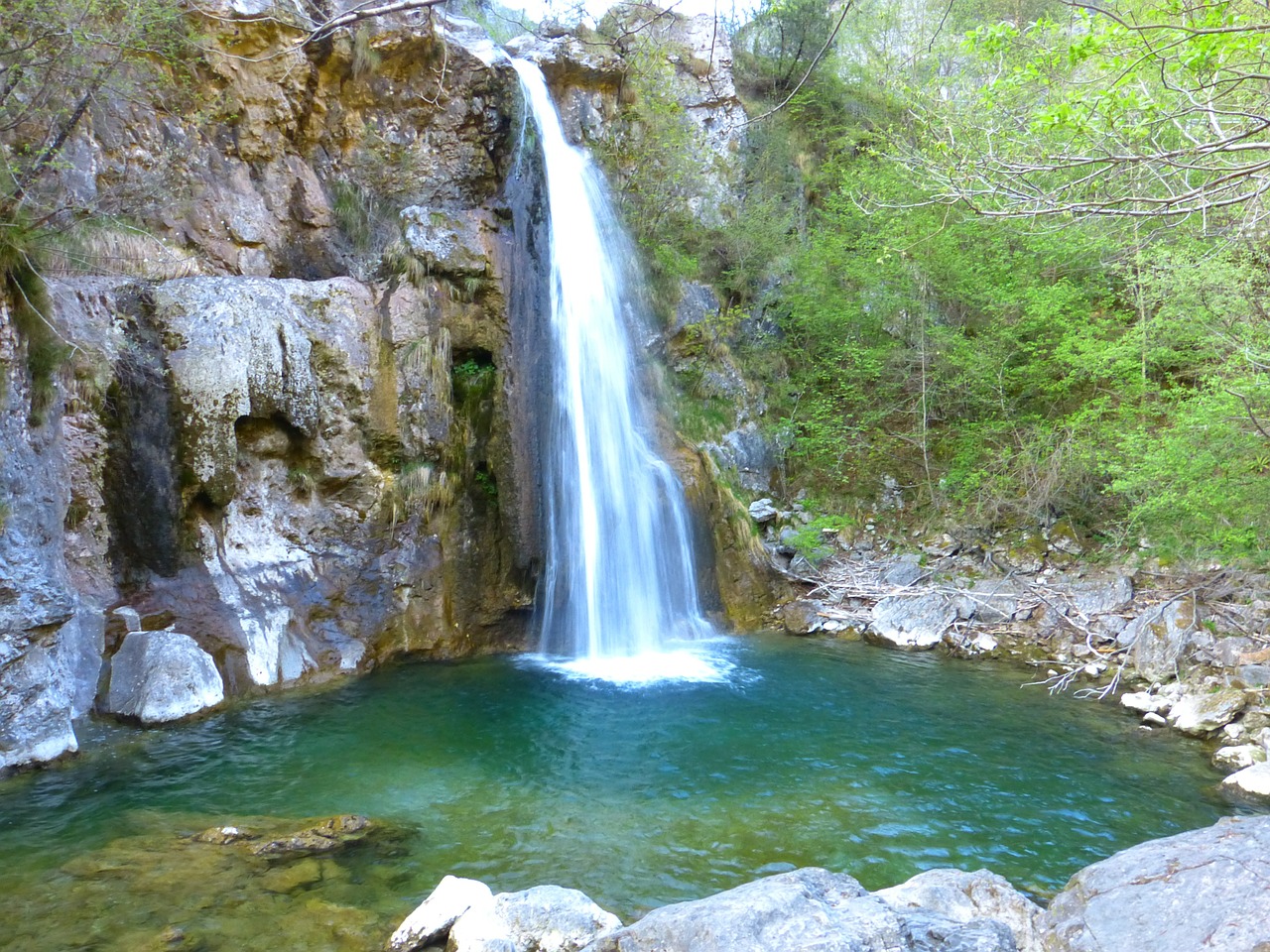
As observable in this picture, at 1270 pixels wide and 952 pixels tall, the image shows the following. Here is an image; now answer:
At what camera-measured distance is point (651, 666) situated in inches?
382

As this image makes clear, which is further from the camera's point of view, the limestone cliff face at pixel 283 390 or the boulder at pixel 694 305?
the boulder at pixel 694 305

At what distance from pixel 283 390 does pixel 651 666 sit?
18.2 ft

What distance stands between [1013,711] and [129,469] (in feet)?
31.0

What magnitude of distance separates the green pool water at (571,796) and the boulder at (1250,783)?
0.84 ft

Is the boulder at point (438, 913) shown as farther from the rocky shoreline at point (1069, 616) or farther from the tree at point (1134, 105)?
the rocky shoreline at point (1069, 616)

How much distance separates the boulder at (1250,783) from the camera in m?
5.84

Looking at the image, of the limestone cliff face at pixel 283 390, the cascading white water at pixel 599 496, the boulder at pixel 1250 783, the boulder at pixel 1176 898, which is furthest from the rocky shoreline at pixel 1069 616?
the limestone cliff face at pixel 283 390

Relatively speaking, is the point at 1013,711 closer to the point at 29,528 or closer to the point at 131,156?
the point at 29,528

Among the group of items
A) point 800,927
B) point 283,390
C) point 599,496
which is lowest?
point 800,927

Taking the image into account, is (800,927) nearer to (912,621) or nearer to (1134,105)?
(1134,105)

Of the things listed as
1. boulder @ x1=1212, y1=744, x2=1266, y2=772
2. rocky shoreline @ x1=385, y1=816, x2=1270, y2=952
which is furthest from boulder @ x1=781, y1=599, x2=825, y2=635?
rocky shoreline @ x1=385, y1=816, x2=1270, y2=952

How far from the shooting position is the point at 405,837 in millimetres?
5145

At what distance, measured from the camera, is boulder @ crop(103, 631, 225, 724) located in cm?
698

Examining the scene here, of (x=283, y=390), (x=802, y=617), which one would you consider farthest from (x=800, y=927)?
(x=802, y=617)
